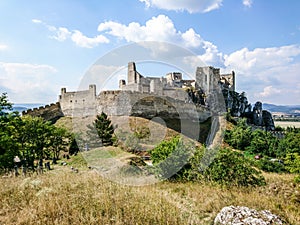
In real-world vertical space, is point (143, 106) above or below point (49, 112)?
above

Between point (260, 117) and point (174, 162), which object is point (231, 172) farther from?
point (260, 117)

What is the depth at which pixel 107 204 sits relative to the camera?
4.45 metres

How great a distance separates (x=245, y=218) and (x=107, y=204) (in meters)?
2.32

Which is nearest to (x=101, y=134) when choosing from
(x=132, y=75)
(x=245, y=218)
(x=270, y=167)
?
(x=270, y=167)

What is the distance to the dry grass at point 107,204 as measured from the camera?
4.00 metres

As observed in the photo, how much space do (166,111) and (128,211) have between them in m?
33.7

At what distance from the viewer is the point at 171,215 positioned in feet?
13.5

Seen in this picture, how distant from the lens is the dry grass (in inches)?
158

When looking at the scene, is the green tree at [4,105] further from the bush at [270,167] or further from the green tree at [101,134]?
the bush at [270,167]

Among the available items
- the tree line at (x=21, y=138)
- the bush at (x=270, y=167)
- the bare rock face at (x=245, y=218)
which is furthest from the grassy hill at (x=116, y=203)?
the bush at (x=270, y=167)

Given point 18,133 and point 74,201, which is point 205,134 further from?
point 74,201

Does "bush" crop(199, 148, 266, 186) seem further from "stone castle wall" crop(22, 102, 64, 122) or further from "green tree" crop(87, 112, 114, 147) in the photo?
"stone castle wall" crop(22, 102, 64, 122)

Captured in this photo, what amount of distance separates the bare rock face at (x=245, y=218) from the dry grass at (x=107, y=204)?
1.19ft

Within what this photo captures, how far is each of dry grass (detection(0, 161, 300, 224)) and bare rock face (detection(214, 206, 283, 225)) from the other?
362 millimetres
